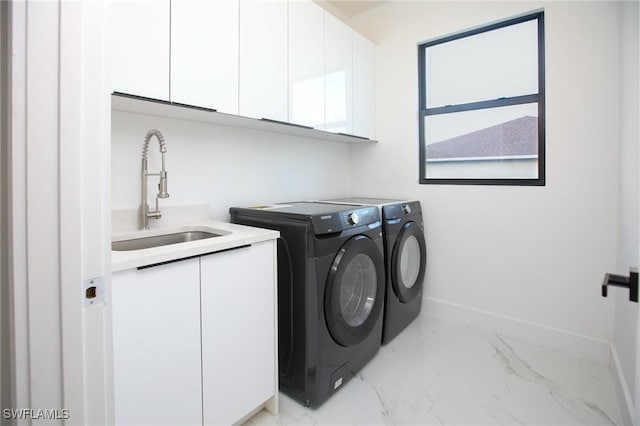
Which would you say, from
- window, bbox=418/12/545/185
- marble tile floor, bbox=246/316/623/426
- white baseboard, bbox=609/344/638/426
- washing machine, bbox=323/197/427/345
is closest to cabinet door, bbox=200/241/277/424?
marble tile floor, bbox=246/316/623/426

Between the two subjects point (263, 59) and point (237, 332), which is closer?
point (237, 332)

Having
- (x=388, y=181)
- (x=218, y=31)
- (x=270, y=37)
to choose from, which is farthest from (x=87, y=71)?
(x=388, y=181)

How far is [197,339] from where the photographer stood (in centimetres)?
121

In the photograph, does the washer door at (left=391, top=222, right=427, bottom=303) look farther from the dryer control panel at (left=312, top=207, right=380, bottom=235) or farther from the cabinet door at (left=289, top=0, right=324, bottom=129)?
the cabinet door at (left=289, top=0, right=324, bottom=129)

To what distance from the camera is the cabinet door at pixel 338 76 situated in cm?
219

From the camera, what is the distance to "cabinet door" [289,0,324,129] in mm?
1926

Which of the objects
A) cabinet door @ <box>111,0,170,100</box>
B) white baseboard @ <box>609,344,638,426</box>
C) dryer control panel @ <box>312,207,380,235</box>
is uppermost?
cabinet door @ <box>111,0,170,100</box>

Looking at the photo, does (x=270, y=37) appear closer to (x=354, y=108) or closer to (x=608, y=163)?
(x=354, y=108)

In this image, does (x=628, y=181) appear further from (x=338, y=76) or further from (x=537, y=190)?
(x=338, y=76)

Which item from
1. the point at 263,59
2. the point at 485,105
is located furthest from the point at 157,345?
the point at 485,105

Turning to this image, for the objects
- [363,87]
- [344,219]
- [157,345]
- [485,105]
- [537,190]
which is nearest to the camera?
[157,345]

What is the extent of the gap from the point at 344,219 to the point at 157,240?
0.96 meters

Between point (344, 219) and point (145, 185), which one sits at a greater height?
point (145, 185)

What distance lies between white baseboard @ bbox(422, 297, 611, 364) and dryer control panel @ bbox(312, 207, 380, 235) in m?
1.15
